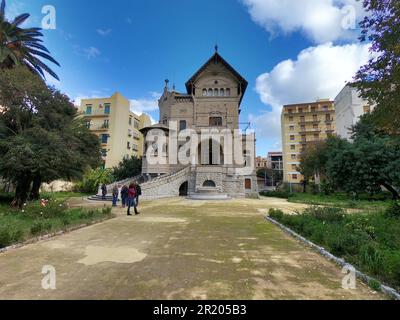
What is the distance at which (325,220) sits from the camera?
917cm

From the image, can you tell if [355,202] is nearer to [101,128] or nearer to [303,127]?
[101,128]

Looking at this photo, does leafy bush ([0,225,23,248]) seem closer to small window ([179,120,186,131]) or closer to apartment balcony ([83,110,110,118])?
small window ([179,120,186,131])

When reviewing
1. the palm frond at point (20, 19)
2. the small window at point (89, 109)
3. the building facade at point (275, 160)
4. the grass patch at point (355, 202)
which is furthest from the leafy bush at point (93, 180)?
the building facade at point (275, 160)

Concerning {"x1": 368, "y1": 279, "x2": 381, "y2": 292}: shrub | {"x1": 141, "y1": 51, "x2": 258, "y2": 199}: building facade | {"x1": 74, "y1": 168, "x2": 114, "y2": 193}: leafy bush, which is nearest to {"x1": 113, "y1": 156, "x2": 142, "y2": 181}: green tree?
{"x1": 74, "y1": 168, "x2": 114, "y2": 193}: leafy bush

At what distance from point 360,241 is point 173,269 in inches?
188

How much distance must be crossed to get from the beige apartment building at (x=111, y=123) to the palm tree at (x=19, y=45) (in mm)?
24116

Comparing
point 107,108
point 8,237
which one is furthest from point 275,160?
point 8,237

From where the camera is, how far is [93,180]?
34812 millimetres

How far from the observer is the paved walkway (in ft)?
12.4

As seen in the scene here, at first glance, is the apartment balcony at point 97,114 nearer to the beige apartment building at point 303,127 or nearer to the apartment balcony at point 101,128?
the apartment balcony at point 101,128

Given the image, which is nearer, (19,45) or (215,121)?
Answer: (19,45)

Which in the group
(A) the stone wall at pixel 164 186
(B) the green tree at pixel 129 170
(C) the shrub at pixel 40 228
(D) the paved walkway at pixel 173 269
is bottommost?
(D) the paved walkway at pixel 173 269

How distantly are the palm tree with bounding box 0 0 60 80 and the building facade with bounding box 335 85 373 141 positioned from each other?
4256 centimetres

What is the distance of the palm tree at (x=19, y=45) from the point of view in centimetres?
1986
